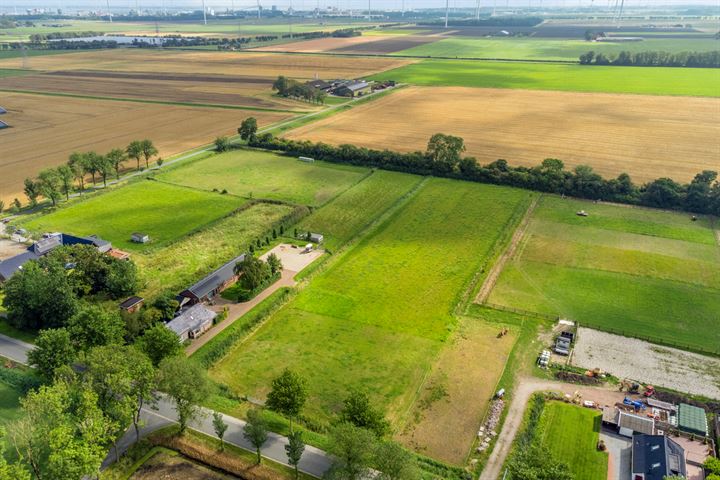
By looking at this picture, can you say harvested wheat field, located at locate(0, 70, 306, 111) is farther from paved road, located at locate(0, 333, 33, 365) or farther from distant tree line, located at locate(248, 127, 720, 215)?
paved road, located at locate(0, 333, 33, 365)

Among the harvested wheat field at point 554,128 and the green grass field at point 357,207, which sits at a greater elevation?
the harvested wheat field at point 554,128

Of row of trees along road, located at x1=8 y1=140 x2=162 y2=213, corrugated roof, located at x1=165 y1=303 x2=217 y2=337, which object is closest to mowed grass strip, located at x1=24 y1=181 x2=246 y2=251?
row of trees along road, located at x1=8 y1=140 x2=162 y2=213

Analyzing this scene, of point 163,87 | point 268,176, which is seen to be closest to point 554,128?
point 268,176

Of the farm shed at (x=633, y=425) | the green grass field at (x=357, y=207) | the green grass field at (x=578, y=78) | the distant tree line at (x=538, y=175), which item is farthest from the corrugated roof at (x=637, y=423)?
the green grass field at (x=578, y=78)

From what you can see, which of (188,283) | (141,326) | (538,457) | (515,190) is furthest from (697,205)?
(141,326)

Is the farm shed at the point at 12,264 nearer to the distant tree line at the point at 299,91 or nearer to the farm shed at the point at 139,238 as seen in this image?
the farm shed at the point at 139,238

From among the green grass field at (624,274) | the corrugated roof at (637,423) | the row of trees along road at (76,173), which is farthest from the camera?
the row of trees along road at (76,173)

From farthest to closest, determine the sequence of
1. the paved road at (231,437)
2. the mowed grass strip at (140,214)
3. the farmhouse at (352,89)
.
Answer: the farmhouse at (352,89) < the mowed grass strip at (140,214) < the paved road at (231,437)
